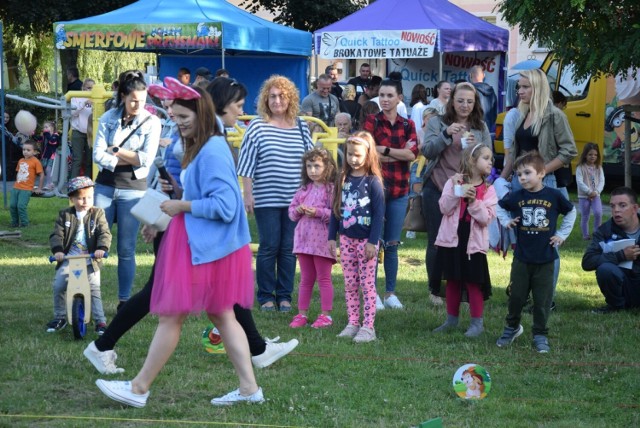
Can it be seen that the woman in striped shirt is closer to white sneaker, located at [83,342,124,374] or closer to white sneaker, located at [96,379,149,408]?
white sneaker, located at [83,342,124,374]

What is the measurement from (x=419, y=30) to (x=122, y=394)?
1321cm

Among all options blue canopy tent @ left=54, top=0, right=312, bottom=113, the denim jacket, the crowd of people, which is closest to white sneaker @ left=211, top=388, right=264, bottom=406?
the crowd of people

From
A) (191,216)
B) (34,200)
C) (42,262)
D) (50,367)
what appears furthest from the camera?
(34,200)

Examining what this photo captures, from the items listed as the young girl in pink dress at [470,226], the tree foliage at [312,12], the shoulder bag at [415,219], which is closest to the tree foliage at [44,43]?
the tree foliage at [312,12]

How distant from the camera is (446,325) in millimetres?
8086

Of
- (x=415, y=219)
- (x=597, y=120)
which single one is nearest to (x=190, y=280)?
(x=415, y=219)

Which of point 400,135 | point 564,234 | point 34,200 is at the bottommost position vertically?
point 34,200

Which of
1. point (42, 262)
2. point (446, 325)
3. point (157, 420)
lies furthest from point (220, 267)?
point (42, 262)

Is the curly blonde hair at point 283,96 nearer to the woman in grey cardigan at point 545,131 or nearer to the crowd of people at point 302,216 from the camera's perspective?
the crowd of people at point 302,216

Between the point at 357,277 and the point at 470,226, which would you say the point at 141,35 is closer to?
the point at 357,277

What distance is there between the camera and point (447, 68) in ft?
66.6

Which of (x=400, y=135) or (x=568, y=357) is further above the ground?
(x=400, y=135)

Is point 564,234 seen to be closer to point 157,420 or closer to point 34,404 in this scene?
point 157,420

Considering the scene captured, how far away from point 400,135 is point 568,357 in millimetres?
2549
